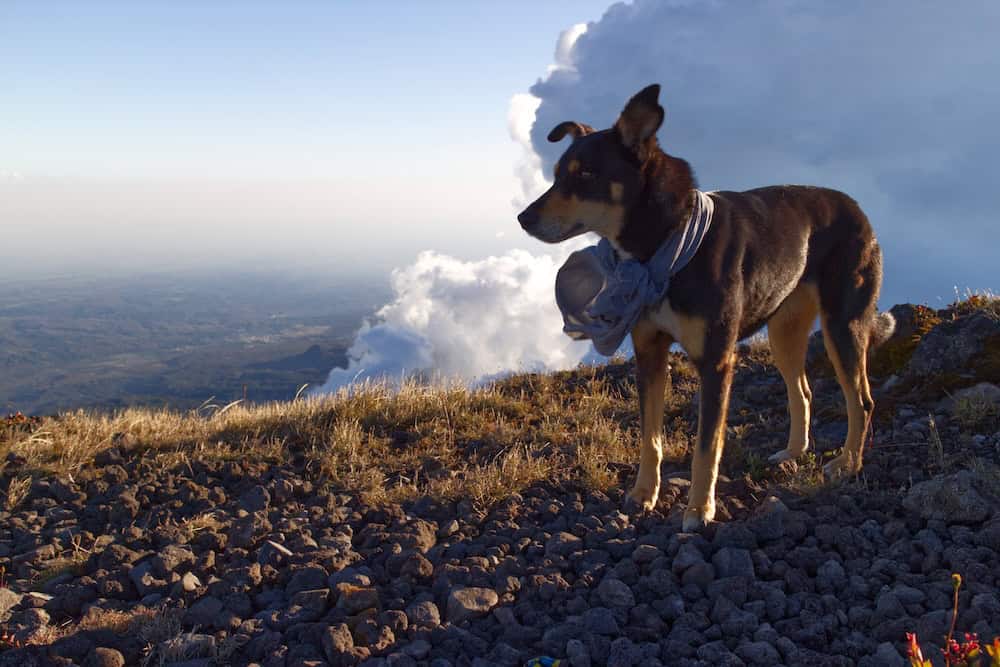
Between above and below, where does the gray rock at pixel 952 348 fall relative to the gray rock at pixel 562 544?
above

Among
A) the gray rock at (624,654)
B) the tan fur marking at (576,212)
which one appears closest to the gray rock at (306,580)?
the gray rock at (624,654)

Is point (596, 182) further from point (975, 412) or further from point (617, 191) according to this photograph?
point (975, 412)

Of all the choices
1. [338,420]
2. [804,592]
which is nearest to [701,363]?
[804,592]

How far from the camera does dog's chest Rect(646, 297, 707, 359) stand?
473 centimetres

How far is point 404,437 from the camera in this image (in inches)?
291

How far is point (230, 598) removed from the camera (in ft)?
13.3

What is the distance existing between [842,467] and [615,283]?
2.57 m

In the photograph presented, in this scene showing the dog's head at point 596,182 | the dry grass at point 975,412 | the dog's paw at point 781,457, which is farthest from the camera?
the dog's paw at point 781,457

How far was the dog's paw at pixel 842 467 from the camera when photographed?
549cm

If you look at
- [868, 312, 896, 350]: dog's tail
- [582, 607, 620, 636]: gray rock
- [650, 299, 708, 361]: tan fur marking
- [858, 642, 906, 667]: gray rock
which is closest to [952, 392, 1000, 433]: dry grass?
[868, 312, 896, 350]: dog's tail

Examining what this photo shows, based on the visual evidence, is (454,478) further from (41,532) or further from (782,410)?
(782,410)

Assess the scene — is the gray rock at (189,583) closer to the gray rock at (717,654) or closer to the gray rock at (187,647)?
the gray rock at (187,647)

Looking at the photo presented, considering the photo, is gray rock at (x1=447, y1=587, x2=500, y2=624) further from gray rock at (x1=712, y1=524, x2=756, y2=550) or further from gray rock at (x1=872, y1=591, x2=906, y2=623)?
gray rock at (x1=872, y1=591, x2=906, y2=623)

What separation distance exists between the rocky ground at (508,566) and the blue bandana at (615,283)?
131 cm
